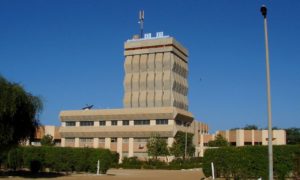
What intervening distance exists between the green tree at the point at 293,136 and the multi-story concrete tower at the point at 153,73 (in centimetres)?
3583

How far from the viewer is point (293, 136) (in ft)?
468

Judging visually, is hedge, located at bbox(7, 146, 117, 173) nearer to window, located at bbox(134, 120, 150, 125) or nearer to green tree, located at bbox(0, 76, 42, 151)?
green tree, located at bbox(0, 76, 42, 151)

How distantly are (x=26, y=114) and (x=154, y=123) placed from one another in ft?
241

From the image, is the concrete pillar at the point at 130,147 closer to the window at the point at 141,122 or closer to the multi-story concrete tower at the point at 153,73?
the window at the point at 141,122

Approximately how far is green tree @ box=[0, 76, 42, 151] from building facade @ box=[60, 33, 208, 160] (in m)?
69.8

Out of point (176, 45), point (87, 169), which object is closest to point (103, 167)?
point (87, 169)

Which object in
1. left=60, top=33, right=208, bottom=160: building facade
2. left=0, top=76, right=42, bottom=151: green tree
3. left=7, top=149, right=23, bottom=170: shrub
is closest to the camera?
left=0, top=76, right=42, bottom=151: green tree

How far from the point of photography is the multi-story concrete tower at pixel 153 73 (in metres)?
131

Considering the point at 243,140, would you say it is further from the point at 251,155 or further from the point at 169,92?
the point at 251,155

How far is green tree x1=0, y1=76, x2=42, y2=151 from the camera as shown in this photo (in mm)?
36125

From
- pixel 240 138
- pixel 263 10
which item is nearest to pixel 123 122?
pixel 240 138

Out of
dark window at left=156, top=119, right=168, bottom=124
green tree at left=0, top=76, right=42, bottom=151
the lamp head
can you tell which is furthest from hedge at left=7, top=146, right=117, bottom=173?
dark window at left=156, top=119, right=168, bottom=124

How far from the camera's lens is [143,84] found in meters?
134

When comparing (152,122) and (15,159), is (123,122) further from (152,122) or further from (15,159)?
(15,159)
